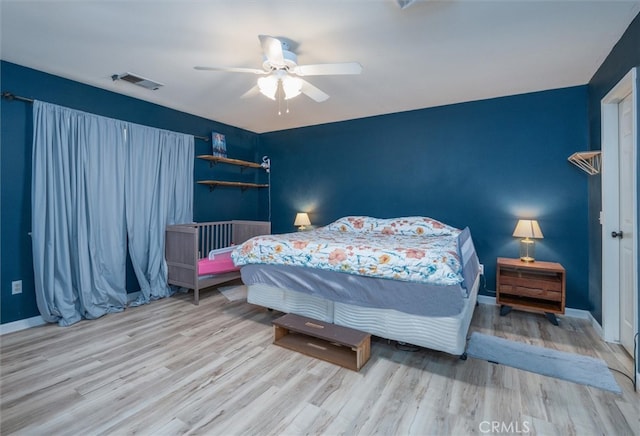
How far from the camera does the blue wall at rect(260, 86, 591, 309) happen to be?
10.5 feet

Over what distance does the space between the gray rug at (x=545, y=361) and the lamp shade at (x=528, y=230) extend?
1.16 metres

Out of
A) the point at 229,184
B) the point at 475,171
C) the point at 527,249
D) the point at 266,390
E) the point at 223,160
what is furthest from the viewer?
the point at 229,184

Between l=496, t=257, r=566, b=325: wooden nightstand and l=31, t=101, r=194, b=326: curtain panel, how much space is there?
4.01m

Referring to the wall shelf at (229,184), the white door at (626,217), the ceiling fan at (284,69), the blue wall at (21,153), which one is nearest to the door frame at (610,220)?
the white door at (626,217)

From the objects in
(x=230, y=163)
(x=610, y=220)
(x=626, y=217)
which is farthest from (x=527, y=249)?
(x=230, y=163)

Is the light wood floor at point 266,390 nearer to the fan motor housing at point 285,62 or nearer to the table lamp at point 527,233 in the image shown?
the table lamp at point 527,233

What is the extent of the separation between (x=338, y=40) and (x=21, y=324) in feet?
12.7

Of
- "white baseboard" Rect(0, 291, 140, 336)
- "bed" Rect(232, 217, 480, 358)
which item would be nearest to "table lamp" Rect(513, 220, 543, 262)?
"bed" Rect(232, 217, 480, 358)

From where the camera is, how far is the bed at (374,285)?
6.81ft

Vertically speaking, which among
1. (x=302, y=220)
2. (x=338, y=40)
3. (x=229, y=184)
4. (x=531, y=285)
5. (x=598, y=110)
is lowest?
(x=531, y=285)

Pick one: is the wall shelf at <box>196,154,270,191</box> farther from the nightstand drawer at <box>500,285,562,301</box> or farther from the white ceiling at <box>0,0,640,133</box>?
the nightstand drawer at <box>500,285,562,301</box>

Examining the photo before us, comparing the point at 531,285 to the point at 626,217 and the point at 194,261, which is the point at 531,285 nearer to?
the point at 626,217

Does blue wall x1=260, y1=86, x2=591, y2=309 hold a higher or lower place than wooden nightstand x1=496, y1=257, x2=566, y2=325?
higher

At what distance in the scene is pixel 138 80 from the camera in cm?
309
